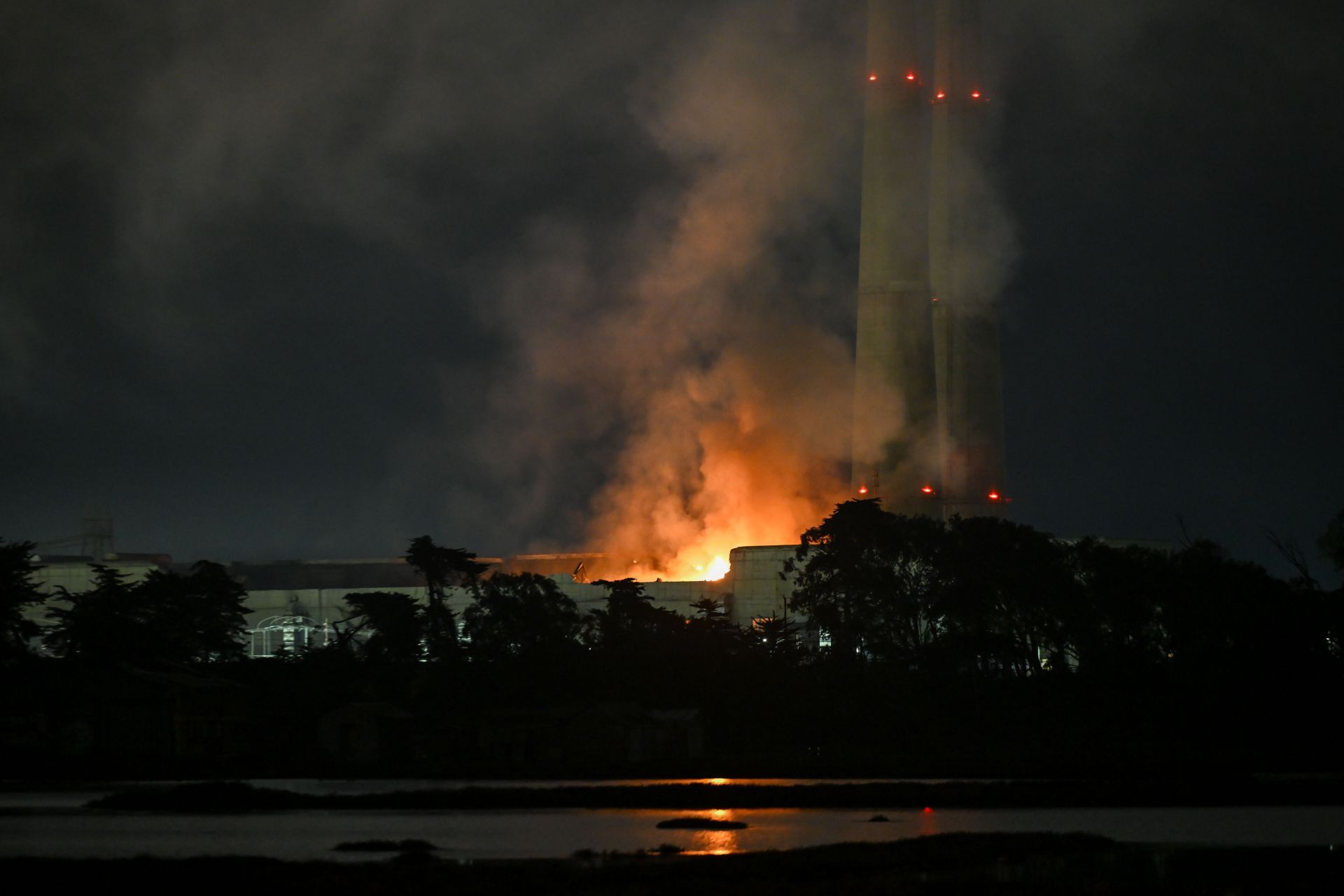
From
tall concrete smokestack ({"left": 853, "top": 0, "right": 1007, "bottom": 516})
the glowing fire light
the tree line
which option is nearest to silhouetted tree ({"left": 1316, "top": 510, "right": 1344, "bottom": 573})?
the tree line

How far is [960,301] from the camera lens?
4843 inches

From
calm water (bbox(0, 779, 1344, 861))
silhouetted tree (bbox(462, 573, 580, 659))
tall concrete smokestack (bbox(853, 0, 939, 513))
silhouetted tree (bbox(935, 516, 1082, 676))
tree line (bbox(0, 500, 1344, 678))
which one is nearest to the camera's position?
calm water (bbox(0, 779, 1344, 861))

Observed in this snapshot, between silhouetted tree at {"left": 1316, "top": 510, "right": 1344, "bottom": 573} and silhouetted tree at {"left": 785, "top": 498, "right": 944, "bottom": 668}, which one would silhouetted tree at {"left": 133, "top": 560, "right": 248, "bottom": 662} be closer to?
silhouetted tree at {"left": 785, "top": 498, "right": 944, "bottom": 668}

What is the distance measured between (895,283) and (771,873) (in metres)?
90.1

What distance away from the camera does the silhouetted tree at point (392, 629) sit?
3829 inches

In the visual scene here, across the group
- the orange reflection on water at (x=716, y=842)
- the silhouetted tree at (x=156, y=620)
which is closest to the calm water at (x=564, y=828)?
the orange reflection on water at (x=716, y=842)

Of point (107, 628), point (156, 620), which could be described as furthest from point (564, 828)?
point (156, 620)

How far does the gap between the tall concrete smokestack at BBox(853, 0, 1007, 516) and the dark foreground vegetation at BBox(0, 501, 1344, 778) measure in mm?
21238

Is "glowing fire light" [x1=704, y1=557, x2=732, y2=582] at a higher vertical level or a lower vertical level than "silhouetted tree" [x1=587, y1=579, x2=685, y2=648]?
higher

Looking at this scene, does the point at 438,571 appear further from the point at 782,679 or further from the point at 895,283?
the point at 895,283

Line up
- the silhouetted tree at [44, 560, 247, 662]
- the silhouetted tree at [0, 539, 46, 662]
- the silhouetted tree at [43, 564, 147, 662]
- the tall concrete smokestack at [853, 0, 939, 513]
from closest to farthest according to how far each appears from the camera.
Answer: the silhouetted tree at [0, 539, 46, 662]
the silhouetted tree at [43, 564, 147, 662]
the silhouetted tree at [44, 560, 247, 662]
the tall concrete smokestack at [853, 0, 939, 513]

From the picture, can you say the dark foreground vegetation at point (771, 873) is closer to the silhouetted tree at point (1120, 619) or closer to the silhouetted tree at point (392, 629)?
the silhouetted tree at point (1120, 619)

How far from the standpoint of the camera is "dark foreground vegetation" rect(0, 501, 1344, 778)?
251 ft

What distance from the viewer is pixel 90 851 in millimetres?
40875
